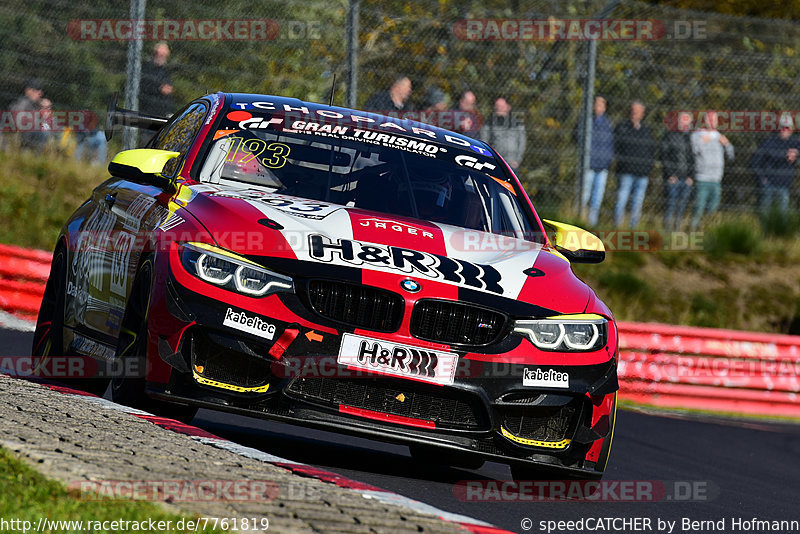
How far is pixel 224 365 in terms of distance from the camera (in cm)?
539

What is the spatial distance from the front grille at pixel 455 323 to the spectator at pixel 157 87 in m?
9.19

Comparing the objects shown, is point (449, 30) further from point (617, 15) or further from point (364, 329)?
point (364, 329)

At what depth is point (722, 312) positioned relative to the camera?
16.0m

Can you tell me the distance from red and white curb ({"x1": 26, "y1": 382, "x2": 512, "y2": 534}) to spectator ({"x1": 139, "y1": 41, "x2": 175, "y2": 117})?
344 inches

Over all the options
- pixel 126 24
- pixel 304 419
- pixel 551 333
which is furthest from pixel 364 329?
pixel 126 24

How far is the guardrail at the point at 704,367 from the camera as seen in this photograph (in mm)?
12727

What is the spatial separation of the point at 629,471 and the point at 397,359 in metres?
3.03

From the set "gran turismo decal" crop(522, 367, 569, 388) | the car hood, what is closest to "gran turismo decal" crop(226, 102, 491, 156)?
the car hood

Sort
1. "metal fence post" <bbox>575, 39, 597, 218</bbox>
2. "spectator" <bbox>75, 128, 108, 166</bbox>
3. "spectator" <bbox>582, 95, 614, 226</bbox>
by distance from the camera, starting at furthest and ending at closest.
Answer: "spectator" <bbox>75, 128, 108, 166</bbox> < "spectator" <bbox>582, 95, 614, 226</bbox> < "metal fence post" <bbox>575, 39, 597, 218</bbox>

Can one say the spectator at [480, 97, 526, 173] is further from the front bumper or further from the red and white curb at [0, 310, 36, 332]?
the front bumper

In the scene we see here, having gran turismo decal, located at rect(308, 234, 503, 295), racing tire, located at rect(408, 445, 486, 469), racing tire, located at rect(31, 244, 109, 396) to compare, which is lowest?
racing tire, located at rect(408, 445, 486, 469)

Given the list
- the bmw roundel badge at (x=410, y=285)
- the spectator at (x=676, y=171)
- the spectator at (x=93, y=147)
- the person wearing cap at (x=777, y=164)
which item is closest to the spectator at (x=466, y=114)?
the spectator at (x=676, y=171)

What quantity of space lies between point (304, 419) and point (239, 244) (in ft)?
2.51

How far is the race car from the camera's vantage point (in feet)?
17.5
